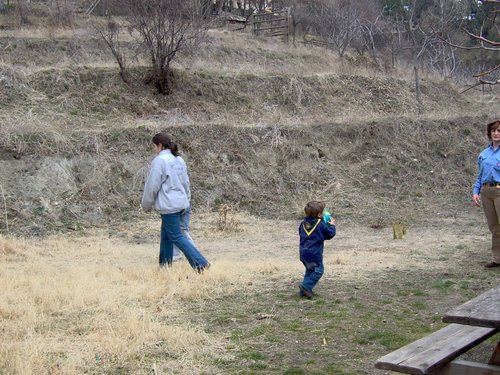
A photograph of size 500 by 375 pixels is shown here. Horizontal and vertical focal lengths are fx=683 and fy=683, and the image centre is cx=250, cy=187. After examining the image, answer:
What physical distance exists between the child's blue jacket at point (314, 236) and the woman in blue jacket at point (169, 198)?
4.95 ft

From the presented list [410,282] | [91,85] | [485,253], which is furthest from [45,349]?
[91,85]

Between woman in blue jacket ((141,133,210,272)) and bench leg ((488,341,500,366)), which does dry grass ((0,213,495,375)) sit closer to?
woman in blue jacket ((141,133,210,272))

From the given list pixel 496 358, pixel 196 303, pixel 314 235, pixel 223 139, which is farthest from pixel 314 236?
pixel 223 139

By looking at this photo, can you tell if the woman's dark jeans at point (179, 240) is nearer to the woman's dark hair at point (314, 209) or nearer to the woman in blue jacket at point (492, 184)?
the woman's dark hair at point (314, 209)

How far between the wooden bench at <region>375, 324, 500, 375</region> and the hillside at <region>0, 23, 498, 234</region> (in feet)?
28.4

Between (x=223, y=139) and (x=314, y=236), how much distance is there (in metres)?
9.55

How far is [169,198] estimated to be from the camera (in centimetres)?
782

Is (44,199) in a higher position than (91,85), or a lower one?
lower

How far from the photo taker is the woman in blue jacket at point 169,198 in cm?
777

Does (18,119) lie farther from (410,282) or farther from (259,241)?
(410,282)

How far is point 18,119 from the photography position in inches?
580

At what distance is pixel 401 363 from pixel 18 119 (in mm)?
12414

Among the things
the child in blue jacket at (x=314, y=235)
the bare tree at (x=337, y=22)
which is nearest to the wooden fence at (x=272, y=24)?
the bare tree at (x=337, y=22)

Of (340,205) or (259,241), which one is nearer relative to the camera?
(259,241)
